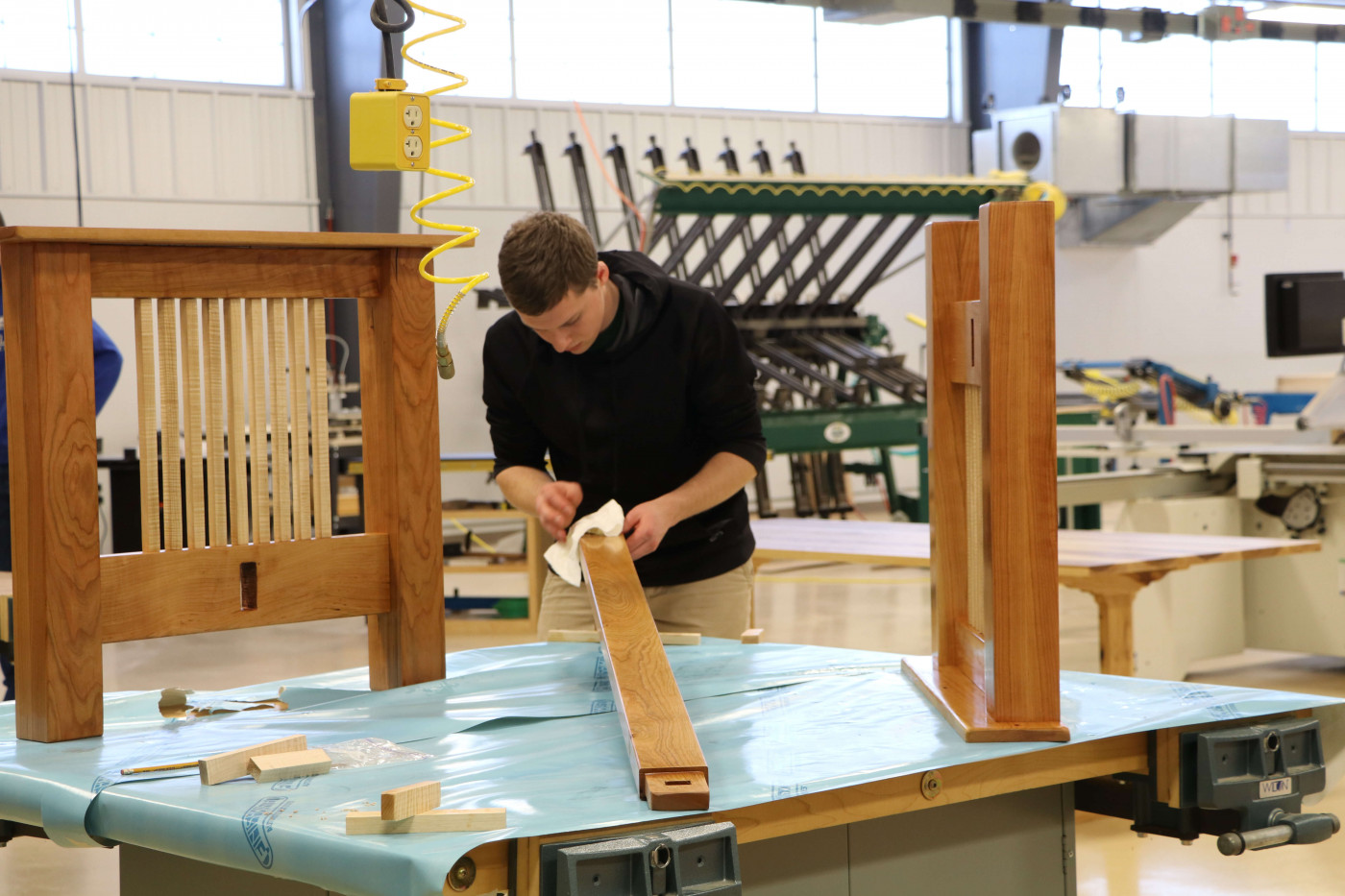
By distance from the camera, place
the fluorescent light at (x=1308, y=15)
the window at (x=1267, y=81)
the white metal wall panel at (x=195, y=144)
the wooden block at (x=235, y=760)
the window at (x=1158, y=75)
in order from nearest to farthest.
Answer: the wooden block at (x=235, y=760) → the white metal wall panel at (x=195, y=144) → the fluorescent light at (x=1308, y=15) → the window at (x=1158, y=75) → the window at (x=1267, y=81)

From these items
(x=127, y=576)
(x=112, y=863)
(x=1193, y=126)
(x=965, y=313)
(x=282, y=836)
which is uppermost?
(x=1193, y=126)

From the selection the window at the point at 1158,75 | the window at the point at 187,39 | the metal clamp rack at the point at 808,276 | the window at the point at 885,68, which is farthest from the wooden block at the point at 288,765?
the window at the point at 1158,75

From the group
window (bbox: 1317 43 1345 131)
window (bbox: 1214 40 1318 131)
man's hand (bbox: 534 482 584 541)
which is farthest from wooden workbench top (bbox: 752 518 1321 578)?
window (bbox: 1317 43 1345 131)

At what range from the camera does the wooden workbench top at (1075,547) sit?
349 centimetres

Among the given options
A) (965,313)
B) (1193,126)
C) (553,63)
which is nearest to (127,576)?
(965,313)

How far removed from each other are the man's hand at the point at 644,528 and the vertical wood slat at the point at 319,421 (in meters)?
0.45

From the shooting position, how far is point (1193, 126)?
1007 centimetres

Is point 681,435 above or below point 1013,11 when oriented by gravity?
below

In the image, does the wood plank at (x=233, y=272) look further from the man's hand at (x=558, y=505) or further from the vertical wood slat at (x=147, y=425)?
the man's hand at (x=558, y=505)

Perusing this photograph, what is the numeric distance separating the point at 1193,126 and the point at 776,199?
562cm

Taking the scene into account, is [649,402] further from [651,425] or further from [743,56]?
[743,56]

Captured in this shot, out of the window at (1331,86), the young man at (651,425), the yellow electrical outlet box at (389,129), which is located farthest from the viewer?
the window at (1331,86)

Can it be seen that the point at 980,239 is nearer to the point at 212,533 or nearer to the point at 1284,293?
the point at 212,533

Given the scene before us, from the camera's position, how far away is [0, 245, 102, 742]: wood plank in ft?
4.94
